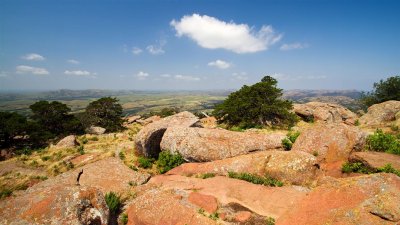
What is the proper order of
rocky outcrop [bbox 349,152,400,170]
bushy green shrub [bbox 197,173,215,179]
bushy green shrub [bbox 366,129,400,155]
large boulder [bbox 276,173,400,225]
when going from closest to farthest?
1. large boulder [bbox 276,173,400,225]
2. rocky outcrop [bbox 349,152,400,170]
3. bushy green shrub [bbox 197,173,215,179]
4. bushy green shrub [bbox 366,129,400,155]

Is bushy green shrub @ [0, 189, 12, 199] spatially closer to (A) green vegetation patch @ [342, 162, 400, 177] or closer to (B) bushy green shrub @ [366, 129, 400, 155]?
(A) green vegetation patch @ [342, 162, 400, 177]

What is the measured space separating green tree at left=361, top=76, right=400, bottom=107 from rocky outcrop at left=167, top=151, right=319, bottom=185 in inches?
2159

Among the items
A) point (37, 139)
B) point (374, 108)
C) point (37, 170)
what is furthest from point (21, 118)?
point (374, 108)

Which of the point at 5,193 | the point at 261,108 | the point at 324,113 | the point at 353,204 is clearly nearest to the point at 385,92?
the point at 324,113

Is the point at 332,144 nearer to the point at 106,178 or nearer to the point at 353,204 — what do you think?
the point at 353,204

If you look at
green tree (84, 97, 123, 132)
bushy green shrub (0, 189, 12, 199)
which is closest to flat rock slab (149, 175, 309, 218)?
bushy green shrub (0, 189, 12, 199)

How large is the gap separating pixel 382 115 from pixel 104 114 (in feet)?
183

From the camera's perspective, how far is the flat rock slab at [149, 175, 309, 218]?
11391mm

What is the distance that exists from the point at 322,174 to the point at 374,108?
3251 centimetres

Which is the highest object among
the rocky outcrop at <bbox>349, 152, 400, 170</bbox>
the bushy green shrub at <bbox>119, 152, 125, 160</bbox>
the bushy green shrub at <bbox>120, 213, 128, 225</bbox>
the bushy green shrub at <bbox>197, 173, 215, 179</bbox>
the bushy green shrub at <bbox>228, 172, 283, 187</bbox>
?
the rocky outcrop at <bbox>349, 152, 400, 170</bbox>

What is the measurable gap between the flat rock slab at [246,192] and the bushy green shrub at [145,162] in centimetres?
411

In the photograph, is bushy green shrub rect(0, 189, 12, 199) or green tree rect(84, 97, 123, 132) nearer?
bushy green shrub rect(0, 189, 12, 199)

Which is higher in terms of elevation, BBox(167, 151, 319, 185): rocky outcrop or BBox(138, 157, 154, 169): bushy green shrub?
BBox(167, 151, 319, 185): rocky outcrop

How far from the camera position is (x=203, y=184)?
1418 cm
